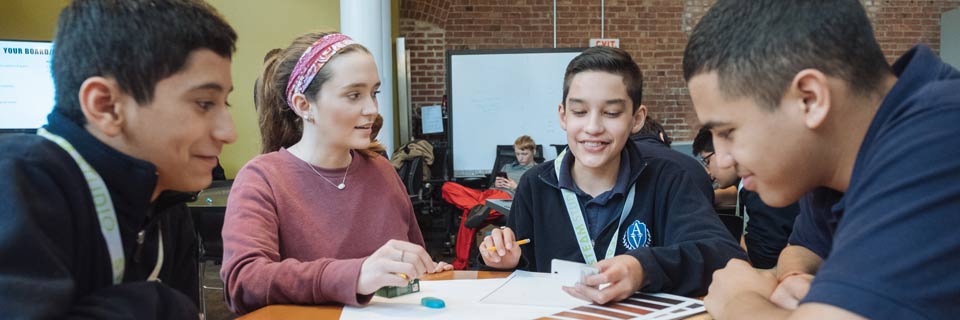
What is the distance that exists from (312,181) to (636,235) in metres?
0.88

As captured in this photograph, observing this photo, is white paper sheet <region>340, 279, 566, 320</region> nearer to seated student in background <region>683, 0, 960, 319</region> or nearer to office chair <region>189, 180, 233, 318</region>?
seated student in background <region>683, 0, 960, 319</region>

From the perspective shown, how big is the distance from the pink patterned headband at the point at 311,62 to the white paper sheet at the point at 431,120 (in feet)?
19.0

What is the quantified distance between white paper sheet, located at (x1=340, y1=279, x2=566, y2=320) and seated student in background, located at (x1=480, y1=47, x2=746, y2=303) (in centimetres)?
21

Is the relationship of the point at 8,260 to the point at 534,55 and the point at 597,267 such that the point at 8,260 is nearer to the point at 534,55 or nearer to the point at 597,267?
the point at 597,267

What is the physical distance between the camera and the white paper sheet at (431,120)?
770cm

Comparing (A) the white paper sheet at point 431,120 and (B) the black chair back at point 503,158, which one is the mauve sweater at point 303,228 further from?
(A) the white paper sheet at point 431,120

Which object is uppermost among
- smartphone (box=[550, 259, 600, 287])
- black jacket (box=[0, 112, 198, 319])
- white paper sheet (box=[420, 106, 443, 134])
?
black jacket (box=[0, 112, 198, 319])

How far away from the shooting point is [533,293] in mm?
1416

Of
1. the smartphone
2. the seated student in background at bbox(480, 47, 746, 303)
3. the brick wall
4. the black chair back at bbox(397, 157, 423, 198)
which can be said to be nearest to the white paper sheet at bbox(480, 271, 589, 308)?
the smartphone

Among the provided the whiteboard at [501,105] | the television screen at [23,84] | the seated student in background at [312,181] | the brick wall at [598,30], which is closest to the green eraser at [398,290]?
the seated student in background at [312,181]

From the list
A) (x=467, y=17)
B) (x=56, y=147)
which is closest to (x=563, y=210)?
(x=56, y=147)

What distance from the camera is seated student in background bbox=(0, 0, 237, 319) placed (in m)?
0.82

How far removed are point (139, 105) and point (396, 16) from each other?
6787 millimetres

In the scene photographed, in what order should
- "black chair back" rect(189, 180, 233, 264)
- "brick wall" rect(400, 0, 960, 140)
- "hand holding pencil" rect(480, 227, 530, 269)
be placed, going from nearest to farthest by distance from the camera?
A: "hand holding pencil" rect(480, 227, 530, 269), "black chair back" rect(189, 180, 233, 264), "brick wall" rect(400, 0, 960, 140)
